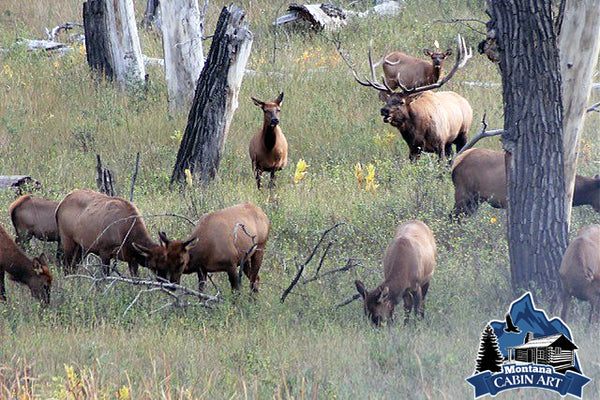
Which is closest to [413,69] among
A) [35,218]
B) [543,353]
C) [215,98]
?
[215,98]

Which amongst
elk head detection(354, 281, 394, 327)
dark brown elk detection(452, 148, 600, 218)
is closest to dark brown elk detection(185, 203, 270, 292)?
elk head detection(354, 281, 394, 327)

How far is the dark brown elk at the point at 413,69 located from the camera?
16531 mm

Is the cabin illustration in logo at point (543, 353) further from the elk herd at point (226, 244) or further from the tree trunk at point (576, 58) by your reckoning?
the tree trunk at point (576, 58)

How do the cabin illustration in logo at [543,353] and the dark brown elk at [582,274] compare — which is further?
the dark brown elk at [582,274]

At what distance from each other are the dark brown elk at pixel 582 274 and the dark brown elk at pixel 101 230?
141 inches

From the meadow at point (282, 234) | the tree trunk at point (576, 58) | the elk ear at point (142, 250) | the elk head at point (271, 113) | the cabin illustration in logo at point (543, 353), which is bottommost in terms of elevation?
the meadow at point (282, 234)

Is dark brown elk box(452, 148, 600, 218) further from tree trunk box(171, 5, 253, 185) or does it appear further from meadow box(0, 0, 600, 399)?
tree trunk box(171, 5, 253, 185)

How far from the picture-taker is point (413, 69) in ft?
56.1

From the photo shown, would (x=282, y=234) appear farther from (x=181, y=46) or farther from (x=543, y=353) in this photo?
(x=181, y=46)

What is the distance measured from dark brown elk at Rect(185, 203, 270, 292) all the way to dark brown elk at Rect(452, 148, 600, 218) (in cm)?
293

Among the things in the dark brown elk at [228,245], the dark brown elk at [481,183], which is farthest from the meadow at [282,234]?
the dark brown elk at [228,245]

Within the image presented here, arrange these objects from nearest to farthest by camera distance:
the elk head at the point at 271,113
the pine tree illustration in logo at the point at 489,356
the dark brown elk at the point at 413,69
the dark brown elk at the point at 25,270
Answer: the pine tree illustration in logo at the point at 489,356 < the dark brown elk at the point at 25,270 < the elk head at the point at 271,113 < the dark brown elk at the point at 413,69

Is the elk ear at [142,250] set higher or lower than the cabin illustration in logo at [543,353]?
lower

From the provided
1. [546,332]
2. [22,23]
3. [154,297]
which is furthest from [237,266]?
[22,23]
